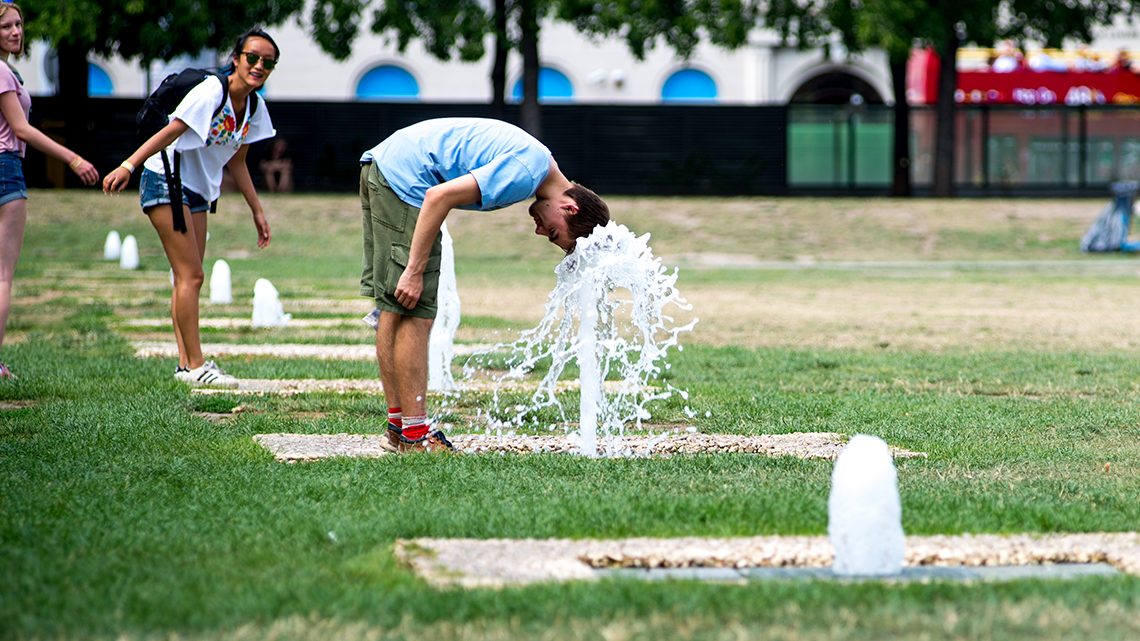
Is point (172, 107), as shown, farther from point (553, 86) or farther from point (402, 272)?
point (553, 86)

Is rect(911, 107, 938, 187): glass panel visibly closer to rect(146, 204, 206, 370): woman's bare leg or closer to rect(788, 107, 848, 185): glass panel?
rect(788, 107, 848, 185): glass panel

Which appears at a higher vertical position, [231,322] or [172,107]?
[172,107]

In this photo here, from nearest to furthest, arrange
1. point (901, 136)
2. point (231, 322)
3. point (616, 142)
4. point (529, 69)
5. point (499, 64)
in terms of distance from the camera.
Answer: point (231, 322), point (529, 69), point (499, 64), point (901, 136), point (616, 142)

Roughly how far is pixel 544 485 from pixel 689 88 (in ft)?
124

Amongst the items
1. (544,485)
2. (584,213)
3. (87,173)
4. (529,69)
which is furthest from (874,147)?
(544,485)

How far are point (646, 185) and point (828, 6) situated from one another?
7153 mm

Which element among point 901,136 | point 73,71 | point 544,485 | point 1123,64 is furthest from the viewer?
point 1123,64

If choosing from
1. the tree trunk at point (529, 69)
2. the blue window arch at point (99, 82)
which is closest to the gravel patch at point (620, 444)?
the tree trunk at point (529, 69)

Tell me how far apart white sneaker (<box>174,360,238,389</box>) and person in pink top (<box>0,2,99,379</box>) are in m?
0.94

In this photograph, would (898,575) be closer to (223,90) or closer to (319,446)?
(319,446)

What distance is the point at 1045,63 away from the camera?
125 feet

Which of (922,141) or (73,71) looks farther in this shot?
(922,141)

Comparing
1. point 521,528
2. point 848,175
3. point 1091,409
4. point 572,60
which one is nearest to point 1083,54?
point 848,175

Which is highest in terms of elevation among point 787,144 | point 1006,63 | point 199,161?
point 1006,63
